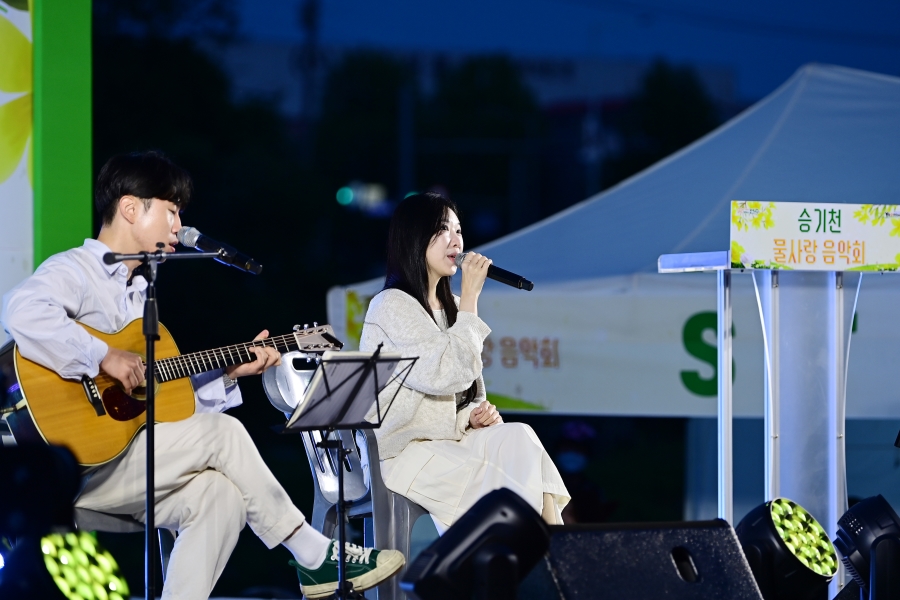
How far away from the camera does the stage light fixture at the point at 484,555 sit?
228 cm

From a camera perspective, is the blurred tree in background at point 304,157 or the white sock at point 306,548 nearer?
the white sock at point 306,548

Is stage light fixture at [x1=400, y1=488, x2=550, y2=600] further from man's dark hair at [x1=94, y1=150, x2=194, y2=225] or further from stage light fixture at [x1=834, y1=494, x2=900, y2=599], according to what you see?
man's dark hair at [x1=94, y1=150, x2=194, y2=225]

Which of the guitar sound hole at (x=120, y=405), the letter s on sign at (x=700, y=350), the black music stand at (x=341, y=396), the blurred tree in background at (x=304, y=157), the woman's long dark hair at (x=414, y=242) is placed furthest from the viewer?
the blurred tree in background at (x=304, y=157)

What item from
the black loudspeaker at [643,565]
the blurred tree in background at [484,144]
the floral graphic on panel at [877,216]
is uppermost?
the blurred tree in background at [484,144]

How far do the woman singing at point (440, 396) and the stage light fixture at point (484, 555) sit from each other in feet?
2.59

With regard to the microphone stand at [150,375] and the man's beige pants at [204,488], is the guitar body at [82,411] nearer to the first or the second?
the man's beige pants at [204,488]

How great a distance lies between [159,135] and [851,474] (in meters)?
11.5

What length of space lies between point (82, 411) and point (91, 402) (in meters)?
0.03

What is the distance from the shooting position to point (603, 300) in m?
4.05

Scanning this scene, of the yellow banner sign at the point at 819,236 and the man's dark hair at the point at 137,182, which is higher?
the man's dark hair at the point at 137,182

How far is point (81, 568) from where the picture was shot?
9.18ft

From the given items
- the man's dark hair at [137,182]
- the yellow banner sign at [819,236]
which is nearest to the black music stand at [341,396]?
the man's dark hair at [137,182]

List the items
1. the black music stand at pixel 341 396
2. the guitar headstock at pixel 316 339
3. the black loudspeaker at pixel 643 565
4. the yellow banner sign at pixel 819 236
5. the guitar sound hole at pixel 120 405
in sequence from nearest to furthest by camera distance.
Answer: the black loudspeaker at pixel 643 565 → the black music stand at pixel 341 396 → the guitar sound hole at pixel 120 405 → the guitar headstock at pixel 316 339 → the yellow banner sign at pixel 819 236

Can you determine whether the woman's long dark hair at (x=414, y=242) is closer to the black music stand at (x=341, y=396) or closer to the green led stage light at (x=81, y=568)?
the black music stand at (x=341, y=396)
